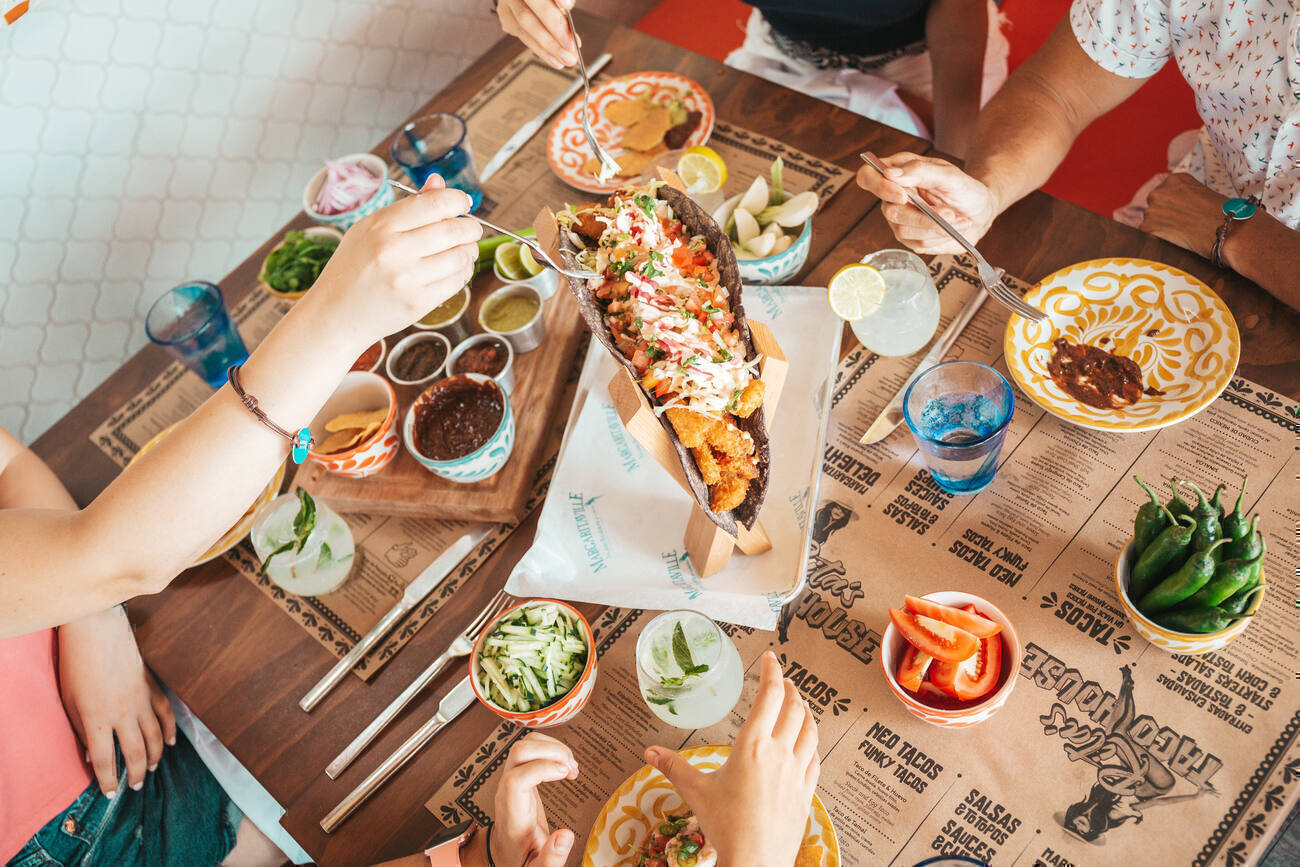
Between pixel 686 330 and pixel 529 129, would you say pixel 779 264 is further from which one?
pixel 529 129

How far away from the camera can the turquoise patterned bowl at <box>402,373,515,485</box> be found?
189 centimetres

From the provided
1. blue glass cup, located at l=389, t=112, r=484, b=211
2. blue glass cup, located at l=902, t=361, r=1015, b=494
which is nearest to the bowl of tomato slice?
blue glass cup, located at l=902, t=361, r=1015, b=494

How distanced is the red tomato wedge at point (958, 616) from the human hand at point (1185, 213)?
107cm

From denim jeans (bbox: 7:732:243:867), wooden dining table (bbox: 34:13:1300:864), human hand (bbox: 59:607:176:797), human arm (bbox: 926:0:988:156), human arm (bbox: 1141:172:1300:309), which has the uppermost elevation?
human arm (bbox: 926:0:988:156)

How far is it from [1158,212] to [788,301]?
0.90 metres

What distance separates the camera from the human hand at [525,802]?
1405mm

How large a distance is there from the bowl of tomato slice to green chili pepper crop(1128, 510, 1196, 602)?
0.74ft

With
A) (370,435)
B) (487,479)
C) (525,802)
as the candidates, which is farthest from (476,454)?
(525,802)

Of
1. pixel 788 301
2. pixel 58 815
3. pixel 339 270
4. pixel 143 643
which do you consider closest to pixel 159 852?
Result: pixel 58 815

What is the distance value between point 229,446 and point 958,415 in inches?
54.8

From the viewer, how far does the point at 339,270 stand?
1.46 meters

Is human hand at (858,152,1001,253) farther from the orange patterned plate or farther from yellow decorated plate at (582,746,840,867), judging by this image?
yellow decorated plate at (582,746,840,867)

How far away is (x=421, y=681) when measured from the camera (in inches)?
68.8

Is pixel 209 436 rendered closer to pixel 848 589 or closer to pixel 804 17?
pixel 848 589
